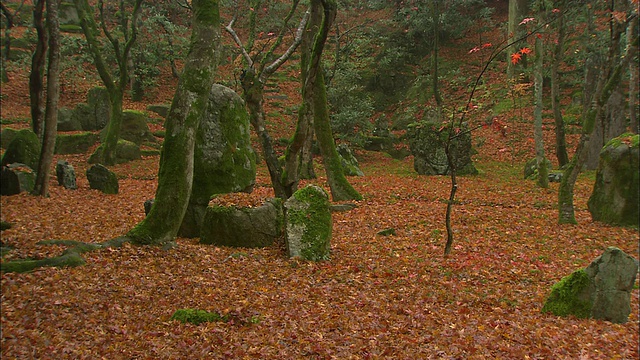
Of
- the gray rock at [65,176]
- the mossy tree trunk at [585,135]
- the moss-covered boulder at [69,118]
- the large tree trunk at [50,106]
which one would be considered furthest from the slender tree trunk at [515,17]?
the moss-covered boulder at [69,118]

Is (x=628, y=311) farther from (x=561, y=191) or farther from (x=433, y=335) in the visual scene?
(x=561, y=191)

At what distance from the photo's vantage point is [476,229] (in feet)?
37.9

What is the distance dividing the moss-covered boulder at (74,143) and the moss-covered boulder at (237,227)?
13.0 meters

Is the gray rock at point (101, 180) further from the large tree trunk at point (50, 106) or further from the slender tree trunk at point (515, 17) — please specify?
the slender tree trunk at point (515, 17)

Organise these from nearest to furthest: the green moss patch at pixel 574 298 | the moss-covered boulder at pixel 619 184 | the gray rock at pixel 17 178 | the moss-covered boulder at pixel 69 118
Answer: the green moss patch at pixel 574 298 < the gray rock at pixel 17 178 < the moss-covered boulder at pixel 619 184 < the moss-covered boulder at pixel 69 118

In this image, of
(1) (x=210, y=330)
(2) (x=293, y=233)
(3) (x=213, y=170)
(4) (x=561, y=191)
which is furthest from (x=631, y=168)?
(1) (x=210, y=330)

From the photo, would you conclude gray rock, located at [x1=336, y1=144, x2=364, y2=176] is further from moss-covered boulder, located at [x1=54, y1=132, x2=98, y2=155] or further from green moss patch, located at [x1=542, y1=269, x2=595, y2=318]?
green moss patch, located at [x1=542, y1=269, x2=595, y2=318]

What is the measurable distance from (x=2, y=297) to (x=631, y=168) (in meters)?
12.4

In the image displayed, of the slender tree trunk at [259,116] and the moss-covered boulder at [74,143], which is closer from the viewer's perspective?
the slender tree trunk at [259,116]

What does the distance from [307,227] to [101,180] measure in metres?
7.60

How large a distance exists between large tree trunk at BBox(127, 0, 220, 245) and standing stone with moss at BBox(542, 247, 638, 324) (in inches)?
237

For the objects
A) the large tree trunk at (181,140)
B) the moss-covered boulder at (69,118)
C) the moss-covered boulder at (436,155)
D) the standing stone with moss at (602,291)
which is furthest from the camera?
the moss-covered boulder at (69,118)

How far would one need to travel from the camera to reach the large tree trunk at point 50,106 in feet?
33.7

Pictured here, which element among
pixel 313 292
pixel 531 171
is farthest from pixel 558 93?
pixel 313 292
